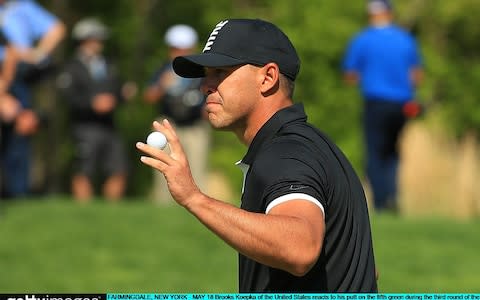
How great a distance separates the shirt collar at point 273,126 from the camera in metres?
3.79

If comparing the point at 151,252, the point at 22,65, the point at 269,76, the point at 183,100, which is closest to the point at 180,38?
the point at 183,100

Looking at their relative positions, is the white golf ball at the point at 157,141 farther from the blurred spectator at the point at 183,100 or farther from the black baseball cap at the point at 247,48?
the blurred spectator at the point at 183,100

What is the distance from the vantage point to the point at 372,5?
12.4 metres

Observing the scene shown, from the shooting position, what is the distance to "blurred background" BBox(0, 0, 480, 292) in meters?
9.30

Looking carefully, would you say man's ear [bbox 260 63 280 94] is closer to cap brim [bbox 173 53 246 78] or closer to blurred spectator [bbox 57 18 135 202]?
cap brim [bbox 173 53 246 78]

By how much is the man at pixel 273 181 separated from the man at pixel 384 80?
8490 mm

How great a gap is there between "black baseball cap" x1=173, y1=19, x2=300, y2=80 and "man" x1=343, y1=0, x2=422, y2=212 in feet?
28.1

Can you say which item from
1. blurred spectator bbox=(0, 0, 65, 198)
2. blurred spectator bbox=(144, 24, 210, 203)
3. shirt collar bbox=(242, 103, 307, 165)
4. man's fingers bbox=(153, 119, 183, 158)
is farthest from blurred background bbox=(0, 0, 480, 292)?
man's fingers bbox=(153, 119, 183, 158)

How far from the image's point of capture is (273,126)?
12.4ft

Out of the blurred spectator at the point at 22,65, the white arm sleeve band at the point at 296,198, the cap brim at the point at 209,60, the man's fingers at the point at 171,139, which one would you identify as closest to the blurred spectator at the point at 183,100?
the blurred spectator at the point at 22,65

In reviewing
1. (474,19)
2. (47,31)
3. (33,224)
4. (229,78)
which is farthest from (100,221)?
(474,19)

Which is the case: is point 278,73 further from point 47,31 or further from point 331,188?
point 47,31

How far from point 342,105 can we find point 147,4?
4.12 meters

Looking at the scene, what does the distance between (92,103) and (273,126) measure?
9.61 meters
